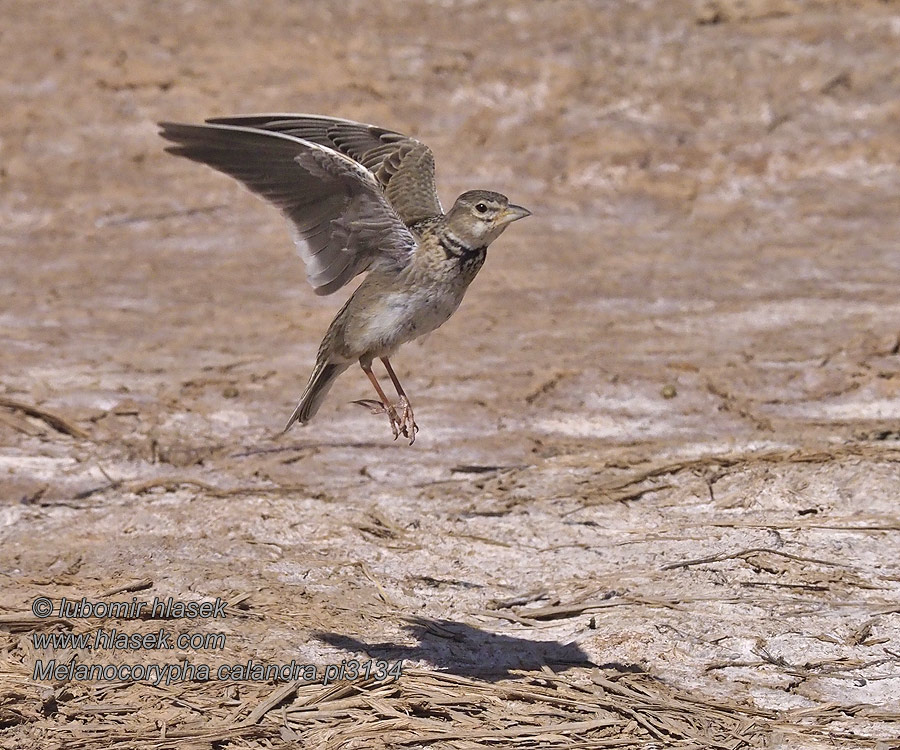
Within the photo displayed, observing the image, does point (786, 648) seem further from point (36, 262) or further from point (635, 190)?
point (36, 262)

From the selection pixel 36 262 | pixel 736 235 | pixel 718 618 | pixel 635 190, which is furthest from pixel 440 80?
pixel 718 618

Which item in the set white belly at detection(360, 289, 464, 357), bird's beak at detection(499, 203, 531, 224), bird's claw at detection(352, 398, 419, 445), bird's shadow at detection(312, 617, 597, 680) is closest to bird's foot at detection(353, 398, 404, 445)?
bird's claw at detection(352, 398, 419, 445)

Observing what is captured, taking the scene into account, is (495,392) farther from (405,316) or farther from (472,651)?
(472,651)

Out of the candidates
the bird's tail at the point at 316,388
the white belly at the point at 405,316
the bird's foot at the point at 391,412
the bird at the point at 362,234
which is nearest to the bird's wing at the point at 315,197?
the bird at the point at 362,234

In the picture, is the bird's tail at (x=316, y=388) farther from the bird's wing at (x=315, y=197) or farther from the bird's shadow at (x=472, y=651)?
the bird's shadow at (x=472, y=651)

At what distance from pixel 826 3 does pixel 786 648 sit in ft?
29.0

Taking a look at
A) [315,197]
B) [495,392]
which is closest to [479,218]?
[315,197]

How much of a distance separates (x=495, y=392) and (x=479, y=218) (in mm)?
2602

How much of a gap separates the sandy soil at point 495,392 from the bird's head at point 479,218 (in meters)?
1.59

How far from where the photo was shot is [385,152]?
658cm

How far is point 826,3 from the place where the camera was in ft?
40.2

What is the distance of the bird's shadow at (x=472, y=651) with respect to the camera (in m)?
5.18

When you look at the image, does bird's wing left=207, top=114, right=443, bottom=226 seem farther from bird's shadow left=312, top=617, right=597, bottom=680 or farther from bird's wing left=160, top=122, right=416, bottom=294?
bird's shadow left=312, top=617, right=597, bottom=680

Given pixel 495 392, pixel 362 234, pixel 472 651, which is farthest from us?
pixel 495 392
